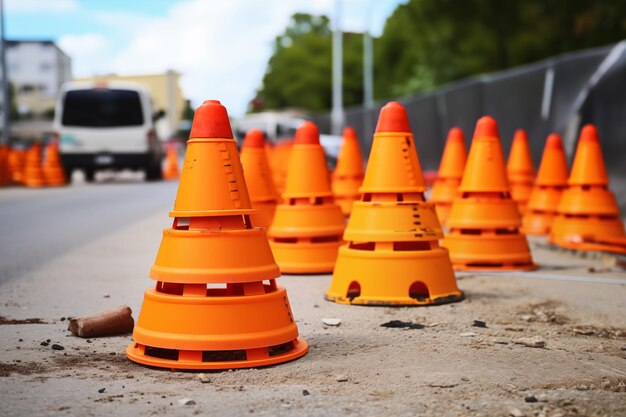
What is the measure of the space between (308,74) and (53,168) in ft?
260

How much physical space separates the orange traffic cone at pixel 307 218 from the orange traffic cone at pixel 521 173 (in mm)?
4938

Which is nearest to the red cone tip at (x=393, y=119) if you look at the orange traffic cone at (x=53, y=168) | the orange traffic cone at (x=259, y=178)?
the orange traffic cone at (x=259, y=178)

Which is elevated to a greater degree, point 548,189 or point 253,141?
point 253,141

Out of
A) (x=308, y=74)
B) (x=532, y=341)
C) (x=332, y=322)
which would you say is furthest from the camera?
(x=308, y=74)

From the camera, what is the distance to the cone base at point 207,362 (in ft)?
15.0

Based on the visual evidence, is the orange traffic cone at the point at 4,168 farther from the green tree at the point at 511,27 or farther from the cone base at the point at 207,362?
the green tree at the point at 511,27

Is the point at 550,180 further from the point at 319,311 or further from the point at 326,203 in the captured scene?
the point at 319,311

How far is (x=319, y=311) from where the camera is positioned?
249 inches

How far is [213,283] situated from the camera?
15.8 ft

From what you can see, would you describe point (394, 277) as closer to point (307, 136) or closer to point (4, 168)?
point (307, 136)

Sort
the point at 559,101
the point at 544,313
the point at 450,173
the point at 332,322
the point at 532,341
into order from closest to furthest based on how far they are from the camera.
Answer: the point at 532,341 → the point at 332,322 → the point at 544,313 → the point at 450,173 → the point at 559,101

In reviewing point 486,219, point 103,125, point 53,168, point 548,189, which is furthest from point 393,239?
point 53,168

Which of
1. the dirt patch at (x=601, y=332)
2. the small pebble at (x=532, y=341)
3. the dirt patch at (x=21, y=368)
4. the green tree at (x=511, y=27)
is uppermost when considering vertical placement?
the green tree at (x=511, y=27)

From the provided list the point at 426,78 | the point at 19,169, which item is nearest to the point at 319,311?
the point at 19,169
